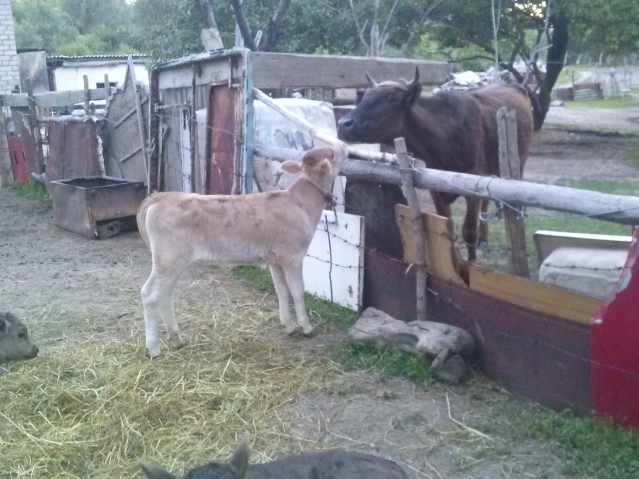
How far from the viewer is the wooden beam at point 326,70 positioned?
29.3 ft

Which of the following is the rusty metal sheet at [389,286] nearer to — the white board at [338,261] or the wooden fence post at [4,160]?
the white board at [338,261]

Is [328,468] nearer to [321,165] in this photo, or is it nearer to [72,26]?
→ [321,165]

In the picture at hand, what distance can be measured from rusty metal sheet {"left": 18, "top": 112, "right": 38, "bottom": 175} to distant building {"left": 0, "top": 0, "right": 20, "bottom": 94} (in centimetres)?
1064

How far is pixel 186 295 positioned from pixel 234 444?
10.5ft

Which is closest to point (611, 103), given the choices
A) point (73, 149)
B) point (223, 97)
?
point (73, 149)

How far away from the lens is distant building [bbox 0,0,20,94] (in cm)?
2572

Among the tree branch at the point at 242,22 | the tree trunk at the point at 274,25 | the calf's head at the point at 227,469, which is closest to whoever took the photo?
the calf's head at the point at 227,469

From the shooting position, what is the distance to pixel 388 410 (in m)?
4.76

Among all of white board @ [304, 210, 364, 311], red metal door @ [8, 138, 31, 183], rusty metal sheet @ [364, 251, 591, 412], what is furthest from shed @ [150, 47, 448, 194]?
red metal door @ [8, 138, 31, 183]

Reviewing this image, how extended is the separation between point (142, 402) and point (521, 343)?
8.20 feet

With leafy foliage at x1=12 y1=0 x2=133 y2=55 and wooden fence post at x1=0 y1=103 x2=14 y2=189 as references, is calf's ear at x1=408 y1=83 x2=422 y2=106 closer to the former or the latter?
wooden fence post at x1=0 y1=103 x2=14 y2=189

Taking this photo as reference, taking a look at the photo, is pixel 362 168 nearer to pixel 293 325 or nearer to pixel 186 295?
pixel 293 325

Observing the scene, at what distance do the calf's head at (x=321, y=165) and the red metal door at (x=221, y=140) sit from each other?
2.37 metres

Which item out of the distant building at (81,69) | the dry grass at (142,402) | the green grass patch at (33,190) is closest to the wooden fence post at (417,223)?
the dry grass at (142,402)
